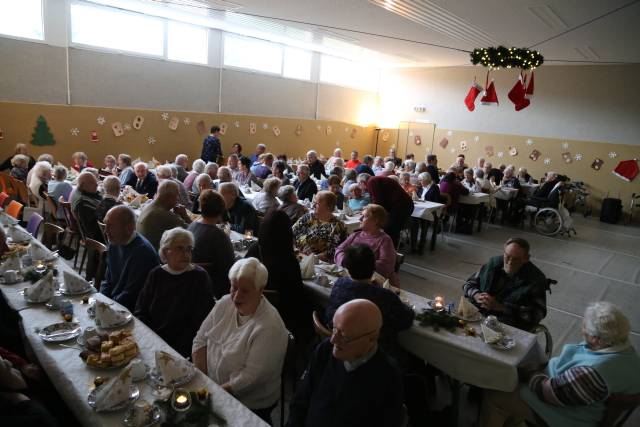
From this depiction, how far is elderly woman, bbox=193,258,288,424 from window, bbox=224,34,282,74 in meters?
10.9

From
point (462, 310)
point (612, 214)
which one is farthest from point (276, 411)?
point (612, 214)

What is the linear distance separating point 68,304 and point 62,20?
27.5ft

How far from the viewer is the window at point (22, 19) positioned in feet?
27.2

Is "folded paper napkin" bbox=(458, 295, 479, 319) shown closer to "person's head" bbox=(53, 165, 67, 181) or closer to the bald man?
the bald man

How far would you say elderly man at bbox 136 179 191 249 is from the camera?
4.15m

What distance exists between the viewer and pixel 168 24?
10766 mm

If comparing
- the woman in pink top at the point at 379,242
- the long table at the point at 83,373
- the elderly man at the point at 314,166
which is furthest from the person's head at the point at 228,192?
the elderly man at the point at 314,166

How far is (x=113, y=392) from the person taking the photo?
6.54ft

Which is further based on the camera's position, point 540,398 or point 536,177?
point 536,177

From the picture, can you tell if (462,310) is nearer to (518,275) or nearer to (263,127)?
(518,275)

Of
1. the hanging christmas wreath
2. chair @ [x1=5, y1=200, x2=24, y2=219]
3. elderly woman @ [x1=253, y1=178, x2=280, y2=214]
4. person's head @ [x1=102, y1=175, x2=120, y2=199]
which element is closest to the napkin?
elderly woman @ [x1=253, y1=178, x2=280, y2=214]

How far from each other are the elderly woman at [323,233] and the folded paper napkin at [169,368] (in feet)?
8.63

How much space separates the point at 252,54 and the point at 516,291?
37.4ft

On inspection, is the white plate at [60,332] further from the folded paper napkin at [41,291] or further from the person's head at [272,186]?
the person's head at [272,186]
